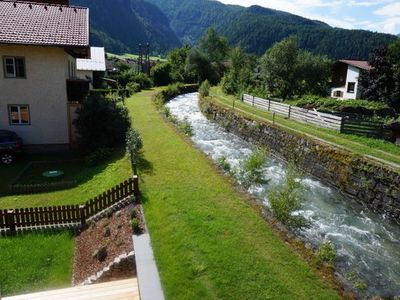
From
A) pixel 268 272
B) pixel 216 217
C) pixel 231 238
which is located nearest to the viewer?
pixel 268 272

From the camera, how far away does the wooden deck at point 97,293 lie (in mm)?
8531

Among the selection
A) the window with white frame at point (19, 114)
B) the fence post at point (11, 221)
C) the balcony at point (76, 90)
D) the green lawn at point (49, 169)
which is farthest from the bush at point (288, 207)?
the window with white frame at point (19, 114)

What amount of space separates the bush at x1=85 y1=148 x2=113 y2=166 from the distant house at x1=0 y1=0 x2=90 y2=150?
3.50 m

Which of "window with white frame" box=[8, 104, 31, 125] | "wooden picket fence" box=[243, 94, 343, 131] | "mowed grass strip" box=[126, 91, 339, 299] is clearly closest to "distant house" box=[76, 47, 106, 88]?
"window with white frame" box=[8, 104, 31, 125]

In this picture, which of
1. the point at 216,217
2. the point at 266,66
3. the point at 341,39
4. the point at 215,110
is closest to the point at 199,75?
the point at 266,66

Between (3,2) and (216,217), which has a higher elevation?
(3,2)

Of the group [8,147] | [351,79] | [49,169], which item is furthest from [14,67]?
[351,79]

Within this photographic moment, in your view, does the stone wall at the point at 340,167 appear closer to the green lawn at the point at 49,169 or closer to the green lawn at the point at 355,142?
the green lawn at the point at 355,142

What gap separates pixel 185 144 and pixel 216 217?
11.8 metres

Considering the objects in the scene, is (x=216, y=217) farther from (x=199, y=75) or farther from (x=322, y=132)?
(x=199, y=75)

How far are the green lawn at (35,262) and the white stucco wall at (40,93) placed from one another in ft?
40.4

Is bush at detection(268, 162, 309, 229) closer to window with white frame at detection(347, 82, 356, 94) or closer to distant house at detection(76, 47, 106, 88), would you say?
distant house at detection(76, 47, 106, 88)

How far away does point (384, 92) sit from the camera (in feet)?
139

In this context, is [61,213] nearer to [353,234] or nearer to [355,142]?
[353,234]
